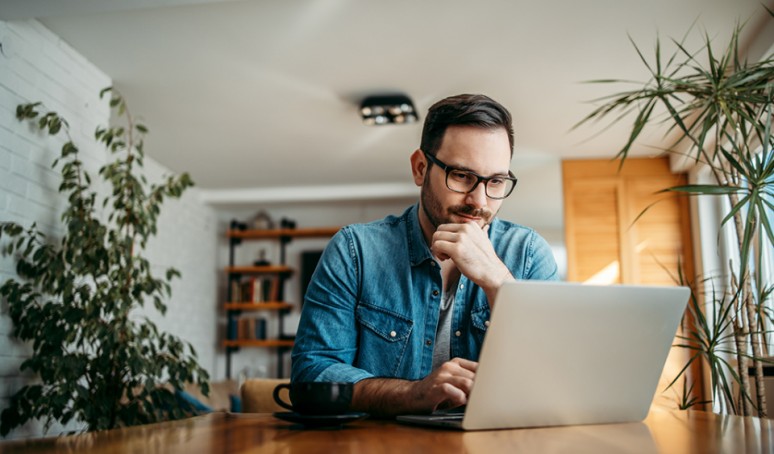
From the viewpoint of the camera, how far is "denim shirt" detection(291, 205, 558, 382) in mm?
1367

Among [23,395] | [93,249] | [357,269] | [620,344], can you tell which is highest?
[93,249]

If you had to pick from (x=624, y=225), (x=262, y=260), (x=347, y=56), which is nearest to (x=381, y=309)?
(x=347, y=56)

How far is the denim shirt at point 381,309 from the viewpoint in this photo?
4.49 feet

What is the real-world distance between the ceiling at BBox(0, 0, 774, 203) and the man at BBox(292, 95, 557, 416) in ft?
6.35

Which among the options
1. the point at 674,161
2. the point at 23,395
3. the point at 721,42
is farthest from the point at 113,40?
the point at 674,161

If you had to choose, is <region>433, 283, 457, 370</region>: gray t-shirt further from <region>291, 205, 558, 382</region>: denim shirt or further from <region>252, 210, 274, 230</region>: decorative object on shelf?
<region>252, 210, 274, 230</region>: decorative object on shelf

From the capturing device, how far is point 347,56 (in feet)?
12.6

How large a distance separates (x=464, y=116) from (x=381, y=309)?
16.9 inches

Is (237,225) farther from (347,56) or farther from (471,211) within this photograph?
(471,211)

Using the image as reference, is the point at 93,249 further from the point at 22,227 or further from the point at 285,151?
the point at 285,151

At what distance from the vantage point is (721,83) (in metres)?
2.40

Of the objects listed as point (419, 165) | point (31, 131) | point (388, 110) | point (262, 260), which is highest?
point (388, 110)

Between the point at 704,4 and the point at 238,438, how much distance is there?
320 centimetres

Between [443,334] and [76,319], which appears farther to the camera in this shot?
[76,319]
